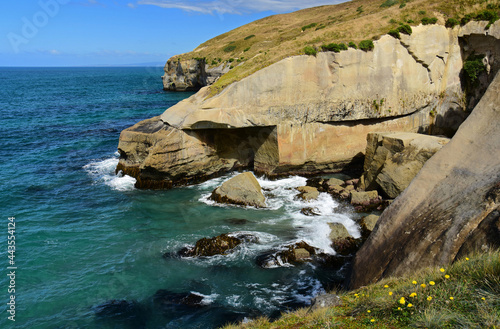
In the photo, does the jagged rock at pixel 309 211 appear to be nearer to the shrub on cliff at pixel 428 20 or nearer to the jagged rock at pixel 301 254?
the jagged rock at pixel 301 254

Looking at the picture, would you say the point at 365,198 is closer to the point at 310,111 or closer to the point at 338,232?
the point at 338,232

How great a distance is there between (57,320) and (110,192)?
40.2ft

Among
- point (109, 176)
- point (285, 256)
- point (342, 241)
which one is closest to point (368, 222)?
point (342, 241)

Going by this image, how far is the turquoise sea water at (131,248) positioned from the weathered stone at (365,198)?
124 centimetres

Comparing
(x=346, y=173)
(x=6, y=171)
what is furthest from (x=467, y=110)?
(x=6, y=171)

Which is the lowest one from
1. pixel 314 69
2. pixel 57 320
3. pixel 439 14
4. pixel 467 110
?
pixel 57 320

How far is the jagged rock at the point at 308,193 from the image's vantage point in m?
22.6

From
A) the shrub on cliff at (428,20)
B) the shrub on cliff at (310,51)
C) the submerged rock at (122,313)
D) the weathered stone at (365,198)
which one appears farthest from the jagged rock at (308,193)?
the shrub on cliff at (428,20)

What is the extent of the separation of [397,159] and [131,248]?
50.1ft

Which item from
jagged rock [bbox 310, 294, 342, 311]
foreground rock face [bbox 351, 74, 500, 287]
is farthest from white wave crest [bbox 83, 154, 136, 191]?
jagged rock [bbox 310, 294, 342, 311]

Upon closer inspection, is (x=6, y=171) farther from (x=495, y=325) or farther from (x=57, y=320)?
(x=495, y=325)

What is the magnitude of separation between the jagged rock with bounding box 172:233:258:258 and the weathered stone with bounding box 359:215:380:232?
556 centimetres

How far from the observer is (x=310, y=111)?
25547 millimetres

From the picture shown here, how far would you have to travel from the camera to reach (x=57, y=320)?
Answer: 13.0 m
